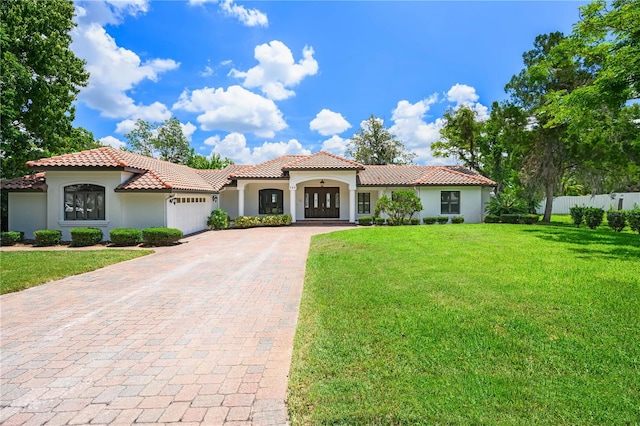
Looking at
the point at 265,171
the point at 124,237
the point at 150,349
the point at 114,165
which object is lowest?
the point at 150,349

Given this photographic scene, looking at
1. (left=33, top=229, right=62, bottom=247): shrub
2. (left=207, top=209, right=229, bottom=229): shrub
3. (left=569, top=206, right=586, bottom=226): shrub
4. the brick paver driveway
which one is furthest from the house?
the brick paver driveway

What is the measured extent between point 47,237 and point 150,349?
45.7ft

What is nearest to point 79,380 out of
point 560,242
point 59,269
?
point 59,269

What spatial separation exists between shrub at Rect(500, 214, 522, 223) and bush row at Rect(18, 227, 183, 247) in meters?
19.0

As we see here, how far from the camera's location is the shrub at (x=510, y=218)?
2041 cm

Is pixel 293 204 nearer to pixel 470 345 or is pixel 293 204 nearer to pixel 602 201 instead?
pixel 470 345

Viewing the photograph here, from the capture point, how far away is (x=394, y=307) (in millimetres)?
5254

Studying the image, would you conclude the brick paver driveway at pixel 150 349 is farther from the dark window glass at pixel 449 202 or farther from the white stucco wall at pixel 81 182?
the dark window glass at pixel 449 202

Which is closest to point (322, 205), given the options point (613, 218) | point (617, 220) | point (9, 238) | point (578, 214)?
point (578, 214)

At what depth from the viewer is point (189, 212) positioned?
59.9 ft

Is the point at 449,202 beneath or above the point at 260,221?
above

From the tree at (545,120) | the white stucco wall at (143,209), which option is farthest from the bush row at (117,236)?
the tree at (545,120)

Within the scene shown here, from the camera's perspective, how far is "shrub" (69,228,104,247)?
14.0m

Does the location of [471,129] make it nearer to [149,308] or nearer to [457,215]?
[457,215]
